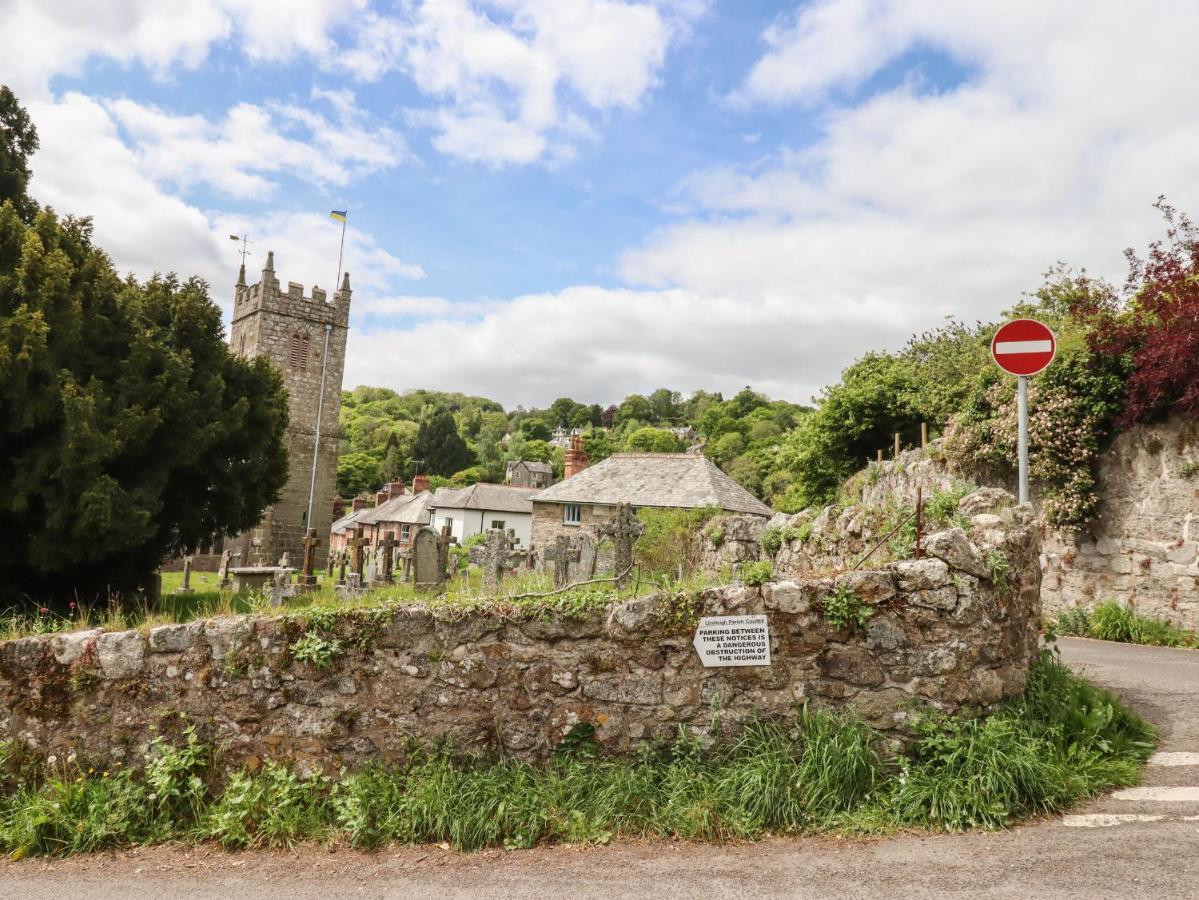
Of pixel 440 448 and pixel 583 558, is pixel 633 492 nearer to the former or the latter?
pixel 583 558

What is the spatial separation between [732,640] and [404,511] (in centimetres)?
4858

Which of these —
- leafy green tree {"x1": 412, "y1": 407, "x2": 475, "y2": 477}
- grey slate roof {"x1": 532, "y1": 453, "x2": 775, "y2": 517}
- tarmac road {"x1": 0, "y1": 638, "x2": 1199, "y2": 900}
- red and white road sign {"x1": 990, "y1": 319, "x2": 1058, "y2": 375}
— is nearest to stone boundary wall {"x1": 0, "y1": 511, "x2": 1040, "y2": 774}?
tarmac road {"x1": 0, "y1": 638, "x2": 1199, "y2": 900}

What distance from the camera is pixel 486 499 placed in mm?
52969

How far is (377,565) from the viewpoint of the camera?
18.9 meters

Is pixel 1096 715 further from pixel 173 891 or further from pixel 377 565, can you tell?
pixel 377 565

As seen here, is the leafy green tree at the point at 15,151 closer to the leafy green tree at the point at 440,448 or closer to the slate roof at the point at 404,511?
the slate roof at the point at 404,511

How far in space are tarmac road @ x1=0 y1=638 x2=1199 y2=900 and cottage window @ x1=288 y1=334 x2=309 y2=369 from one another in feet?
120

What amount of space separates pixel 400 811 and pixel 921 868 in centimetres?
323

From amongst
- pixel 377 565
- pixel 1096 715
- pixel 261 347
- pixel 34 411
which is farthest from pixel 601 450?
pixel 1096 715

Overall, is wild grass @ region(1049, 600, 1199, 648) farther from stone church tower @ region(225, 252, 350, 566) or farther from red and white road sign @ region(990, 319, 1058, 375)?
stone church tower @ region(225, 252, 350, 566)

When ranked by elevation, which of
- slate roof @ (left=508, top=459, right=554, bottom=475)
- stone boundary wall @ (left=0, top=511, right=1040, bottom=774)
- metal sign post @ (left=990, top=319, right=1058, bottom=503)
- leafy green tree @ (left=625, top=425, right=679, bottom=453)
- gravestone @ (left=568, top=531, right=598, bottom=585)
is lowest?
stone boundary wall @ (left=0, top=511, right=1040, bottom=774)

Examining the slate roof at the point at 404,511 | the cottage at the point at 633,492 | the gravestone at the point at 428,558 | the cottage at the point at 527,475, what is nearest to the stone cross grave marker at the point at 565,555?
the gravestone at the point at 428,558

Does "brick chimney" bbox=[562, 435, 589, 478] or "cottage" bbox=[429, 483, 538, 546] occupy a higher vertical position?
"brick chimney" bbox=[562, 435, 589, 478]

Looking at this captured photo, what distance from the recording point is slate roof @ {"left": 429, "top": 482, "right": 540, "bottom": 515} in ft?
173
